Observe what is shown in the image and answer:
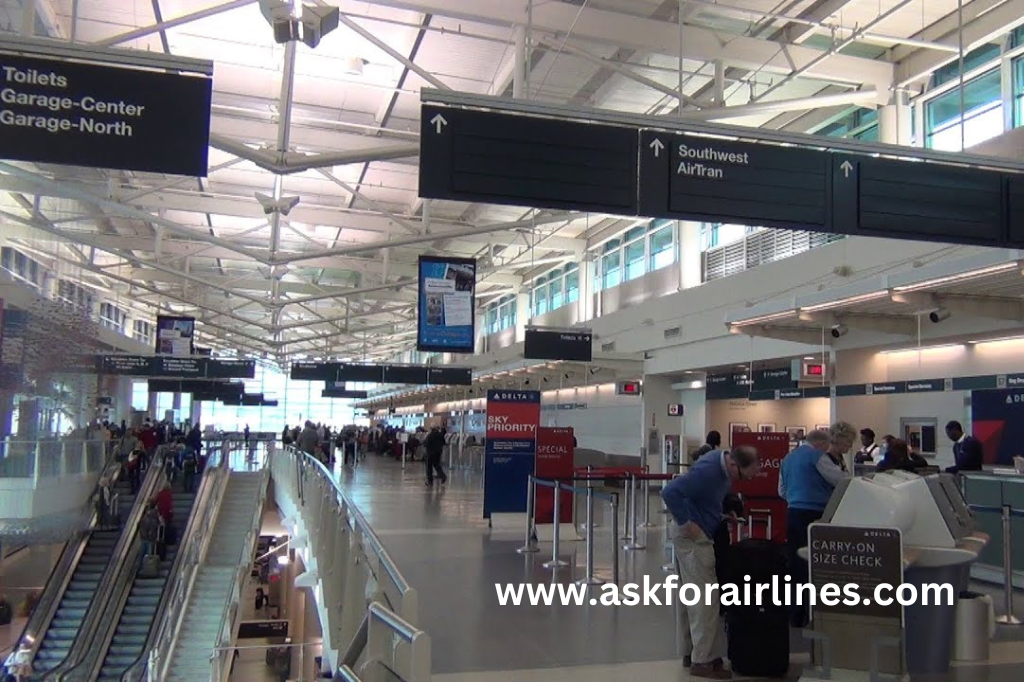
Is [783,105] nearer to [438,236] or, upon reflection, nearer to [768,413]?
[438,236]

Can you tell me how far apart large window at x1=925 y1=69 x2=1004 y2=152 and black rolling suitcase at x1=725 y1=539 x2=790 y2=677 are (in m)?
8.72

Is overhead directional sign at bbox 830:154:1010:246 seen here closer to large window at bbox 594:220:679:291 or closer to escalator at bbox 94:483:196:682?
large window at bbox 594:220:679:291

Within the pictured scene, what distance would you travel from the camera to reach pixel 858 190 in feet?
23.5

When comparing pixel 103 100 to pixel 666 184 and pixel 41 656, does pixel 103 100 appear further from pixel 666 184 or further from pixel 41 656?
pixel 41 656

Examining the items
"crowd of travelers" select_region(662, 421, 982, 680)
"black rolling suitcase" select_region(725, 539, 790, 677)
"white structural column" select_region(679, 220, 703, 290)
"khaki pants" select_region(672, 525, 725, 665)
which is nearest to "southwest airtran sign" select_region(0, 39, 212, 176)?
"crowd of travelers" select_region(662, 421, 982, 680)

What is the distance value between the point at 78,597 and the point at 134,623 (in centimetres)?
203

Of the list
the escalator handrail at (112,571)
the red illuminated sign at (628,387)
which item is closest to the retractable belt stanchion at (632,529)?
the red illuminated sign at (628,387)

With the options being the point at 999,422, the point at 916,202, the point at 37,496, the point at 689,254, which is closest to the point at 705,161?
the point at 916,202

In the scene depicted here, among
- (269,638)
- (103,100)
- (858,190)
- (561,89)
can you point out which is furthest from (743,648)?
(269,638)

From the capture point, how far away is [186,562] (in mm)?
20266

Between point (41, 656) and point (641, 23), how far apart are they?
1889 centimetres

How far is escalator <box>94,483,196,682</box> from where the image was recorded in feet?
66.3

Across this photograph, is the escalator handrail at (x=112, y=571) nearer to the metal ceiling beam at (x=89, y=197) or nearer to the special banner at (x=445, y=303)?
the metal ceiling beam at (x=89, y=197)

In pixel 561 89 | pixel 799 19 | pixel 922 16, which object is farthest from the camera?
pixel 561 89
